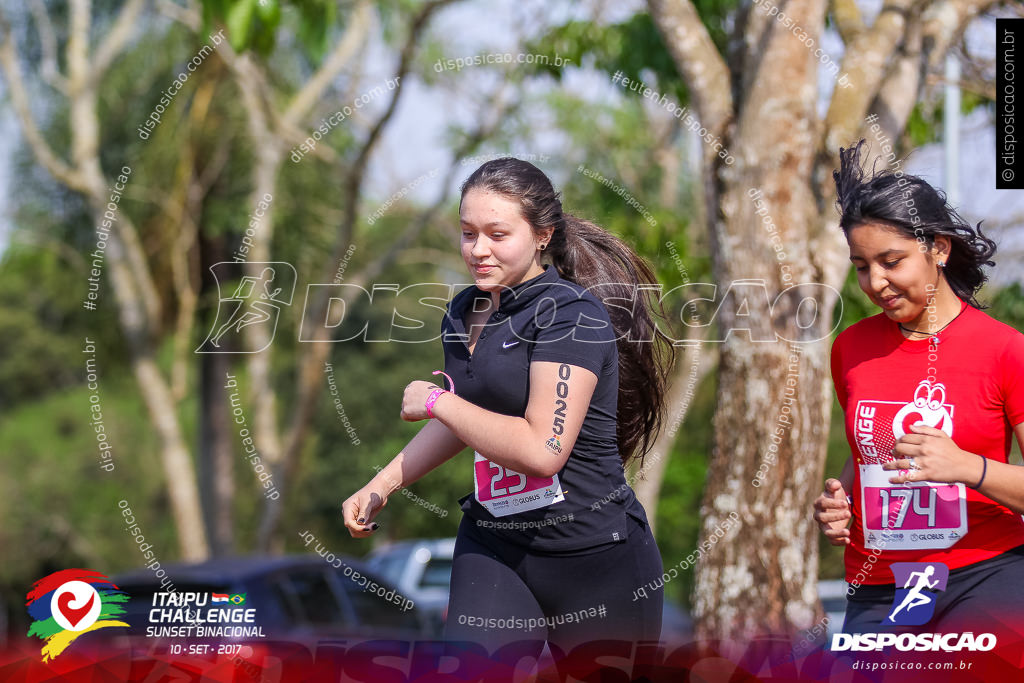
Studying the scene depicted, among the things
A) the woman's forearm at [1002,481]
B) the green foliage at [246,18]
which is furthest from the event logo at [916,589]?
the green foliage at [246,18]

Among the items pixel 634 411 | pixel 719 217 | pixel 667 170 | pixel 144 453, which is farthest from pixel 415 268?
pixel 634 411

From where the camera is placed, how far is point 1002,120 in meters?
4.00

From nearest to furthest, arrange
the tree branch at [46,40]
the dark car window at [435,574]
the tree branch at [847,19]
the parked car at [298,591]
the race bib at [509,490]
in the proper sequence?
the race bib at [509,490]
the tree branch at [847,19]
the parked car at [298,591]
the tree branch at [46,40]
the dark car window at [435,574]

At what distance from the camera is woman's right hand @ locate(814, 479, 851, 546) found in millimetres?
2510

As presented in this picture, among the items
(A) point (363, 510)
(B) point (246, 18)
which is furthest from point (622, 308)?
(B) point (246, 18)

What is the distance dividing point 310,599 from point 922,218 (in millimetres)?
4958

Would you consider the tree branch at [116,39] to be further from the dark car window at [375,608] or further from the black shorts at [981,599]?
the black shorts at [981,599]

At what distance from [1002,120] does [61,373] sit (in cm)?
2796

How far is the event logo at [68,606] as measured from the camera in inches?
133

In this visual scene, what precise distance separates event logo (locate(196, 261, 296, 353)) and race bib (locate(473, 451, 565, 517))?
9.38 feet

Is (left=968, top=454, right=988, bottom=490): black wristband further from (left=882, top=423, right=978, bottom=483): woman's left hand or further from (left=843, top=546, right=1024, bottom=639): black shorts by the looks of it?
(left=843, top=546, right=1024, bottom=639): black shorts

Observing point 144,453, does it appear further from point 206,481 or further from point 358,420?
point 206,481

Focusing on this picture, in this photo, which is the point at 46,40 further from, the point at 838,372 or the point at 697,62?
the point at 838,372

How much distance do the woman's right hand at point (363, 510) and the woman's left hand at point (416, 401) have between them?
0.29 meters
